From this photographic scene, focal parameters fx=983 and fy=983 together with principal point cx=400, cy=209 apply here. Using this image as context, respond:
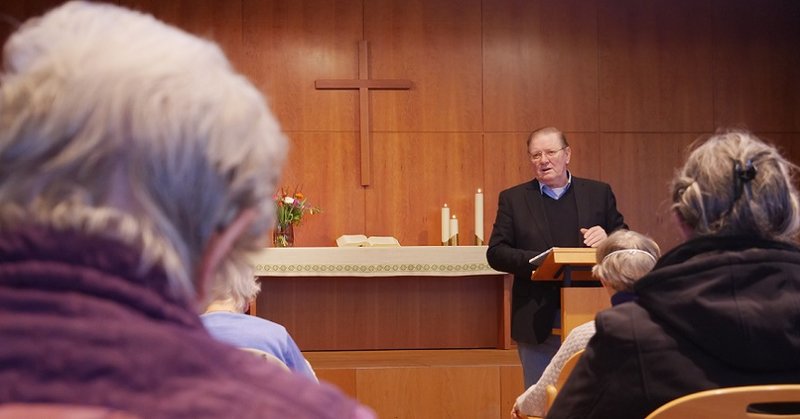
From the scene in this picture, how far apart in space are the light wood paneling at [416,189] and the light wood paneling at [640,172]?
1.21 metres

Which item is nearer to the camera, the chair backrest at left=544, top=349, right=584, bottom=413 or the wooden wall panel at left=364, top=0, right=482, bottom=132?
the chair backrest at left=544, top=349, right=584, bottom=413

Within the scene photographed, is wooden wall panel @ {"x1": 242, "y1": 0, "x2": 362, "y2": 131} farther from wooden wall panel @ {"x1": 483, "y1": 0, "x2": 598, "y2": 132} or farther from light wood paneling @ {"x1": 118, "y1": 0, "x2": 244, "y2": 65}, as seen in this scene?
wooden wall panel @ {"x1": 483, "y1": 0, "x2": 598, "y2": 132}

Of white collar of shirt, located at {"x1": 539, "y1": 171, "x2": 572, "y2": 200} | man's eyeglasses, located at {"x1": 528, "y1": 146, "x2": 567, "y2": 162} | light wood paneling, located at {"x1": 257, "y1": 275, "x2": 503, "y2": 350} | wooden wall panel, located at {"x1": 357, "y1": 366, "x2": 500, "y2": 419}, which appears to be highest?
man's eyeglasses, located at {"x1": 528, "y1": 146, "x2": 567, "y2": 162}

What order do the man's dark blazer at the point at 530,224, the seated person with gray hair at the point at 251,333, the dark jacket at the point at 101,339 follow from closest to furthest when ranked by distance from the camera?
the dark jacket at the point at 101,339 < the seated person with gray hair at the point at 251,333 < the man's dark blazer at the point at 530,224

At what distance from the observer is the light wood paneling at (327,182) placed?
27.5ft

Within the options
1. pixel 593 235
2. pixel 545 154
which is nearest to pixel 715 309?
pixel 593 235

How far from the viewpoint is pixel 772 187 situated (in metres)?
2.13

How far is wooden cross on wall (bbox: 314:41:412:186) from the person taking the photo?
832 cm

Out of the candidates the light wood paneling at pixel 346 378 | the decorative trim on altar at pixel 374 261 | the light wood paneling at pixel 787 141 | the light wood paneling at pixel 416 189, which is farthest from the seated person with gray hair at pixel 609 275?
the light wood paneling at pixel 787 141

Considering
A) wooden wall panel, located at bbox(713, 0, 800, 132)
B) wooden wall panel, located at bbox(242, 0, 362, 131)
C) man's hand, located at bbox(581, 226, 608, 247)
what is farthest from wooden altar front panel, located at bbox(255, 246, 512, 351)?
wooden wall panel, located at bbox(713, 0, 800, 132)

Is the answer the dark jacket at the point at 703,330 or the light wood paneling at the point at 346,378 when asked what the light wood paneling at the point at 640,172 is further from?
the dark jacket at the point at 703,330

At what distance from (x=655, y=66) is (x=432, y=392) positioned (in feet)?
13.2

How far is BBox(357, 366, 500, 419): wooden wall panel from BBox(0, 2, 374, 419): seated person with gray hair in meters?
5.30

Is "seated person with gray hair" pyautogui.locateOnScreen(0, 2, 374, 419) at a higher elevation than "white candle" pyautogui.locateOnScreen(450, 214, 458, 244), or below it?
higher
